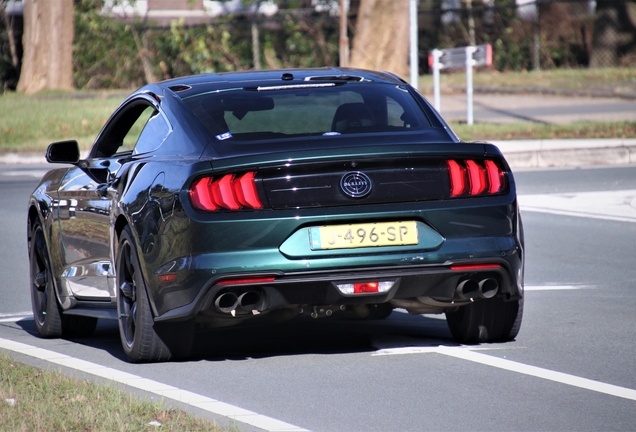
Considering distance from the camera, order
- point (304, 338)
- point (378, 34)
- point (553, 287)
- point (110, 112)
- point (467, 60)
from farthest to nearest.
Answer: point (378, 34)
point (110, 112)
point (467, 60)
point (553, 287)
point (304, 338)

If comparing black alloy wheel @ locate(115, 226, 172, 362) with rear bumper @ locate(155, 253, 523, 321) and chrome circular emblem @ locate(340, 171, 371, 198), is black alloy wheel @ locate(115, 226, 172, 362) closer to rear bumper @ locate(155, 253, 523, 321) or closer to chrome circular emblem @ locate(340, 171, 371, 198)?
rear bumper @ locate(155, 253, 523, 321)

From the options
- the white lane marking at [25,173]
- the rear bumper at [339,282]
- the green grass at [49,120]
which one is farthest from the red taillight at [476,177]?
the green grass at [49,120]

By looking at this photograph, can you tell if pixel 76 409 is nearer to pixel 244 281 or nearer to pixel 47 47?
pixel 244 281

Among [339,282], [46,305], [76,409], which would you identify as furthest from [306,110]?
[76,409]

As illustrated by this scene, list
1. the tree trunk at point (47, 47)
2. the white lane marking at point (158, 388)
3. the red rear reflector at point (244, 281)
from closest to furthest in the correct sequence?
the white lane marking at point (158, 388) → the red rear reflector at point (244, 281) → the tree trunk at point (47, 47)

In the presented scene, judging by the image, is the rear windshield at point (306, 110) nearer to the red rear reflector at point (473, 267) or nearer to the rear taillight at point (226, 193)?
the rear taillight at point (226, 193)

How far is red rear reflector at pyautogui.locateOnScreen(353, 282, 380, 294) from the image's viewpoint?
221 inches

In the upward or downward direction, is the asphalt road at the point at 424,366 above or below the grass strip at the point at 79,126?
above

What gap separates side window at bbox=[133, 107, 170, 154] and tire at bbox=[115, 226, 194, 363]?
507mm

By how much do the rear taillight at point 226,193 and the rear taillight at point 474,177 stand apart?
3.05 feet

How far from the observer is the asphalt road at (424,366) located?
16.2 feet

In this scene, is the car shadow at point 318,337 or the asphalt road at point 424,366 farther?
the car shadow at point 318,337

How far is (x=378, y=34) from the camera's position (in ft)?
93.4

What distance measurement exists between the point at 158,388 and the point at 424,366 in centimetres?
129
